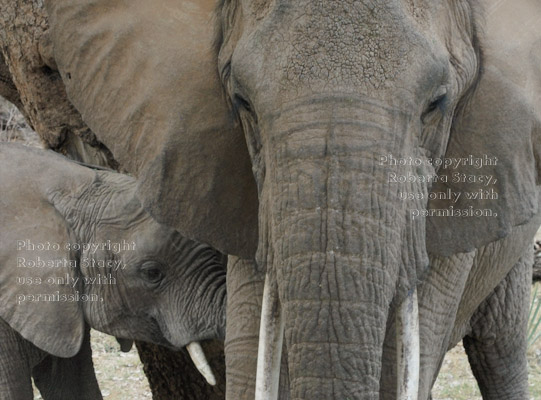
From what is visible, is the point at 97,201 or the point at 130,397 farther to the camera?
the point at 130,397

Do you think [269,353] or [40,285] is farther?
[40,285]

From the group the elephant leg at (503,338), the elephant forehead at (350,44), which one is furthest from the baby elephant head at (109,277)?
the elephant forehead at (350,44)

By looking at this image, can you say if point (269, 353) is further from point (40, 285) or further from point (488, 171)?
point (40, 285)

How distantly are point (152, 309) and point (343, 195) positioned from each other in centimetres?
172

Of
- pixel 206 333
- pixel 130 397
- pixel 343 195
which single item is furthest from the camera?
pixel 130 397

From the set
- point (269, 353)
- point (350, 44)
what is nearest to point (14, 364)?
point (269, 353)

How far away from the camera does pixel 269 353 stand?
10.7ft

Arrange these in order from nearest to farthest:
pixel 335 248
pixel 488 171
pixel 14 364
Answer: pixel 335 248 < pixel 488 171 < pixel 14 364

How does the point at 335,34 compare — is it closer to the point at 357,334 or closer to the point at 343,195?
the point at 343,195

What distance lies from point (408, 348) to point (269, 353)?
0.33 metres

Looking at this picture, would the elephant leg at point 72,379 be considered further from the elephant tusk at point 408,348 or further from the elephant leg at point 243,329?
the elephant tusk at point 408,348

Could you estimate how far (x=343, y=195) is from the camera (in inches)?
115

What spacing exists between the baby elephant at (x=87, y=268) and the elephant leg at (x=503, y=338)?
972mm

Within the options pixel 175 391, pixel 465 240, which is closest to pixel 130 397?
pixel 175 391
